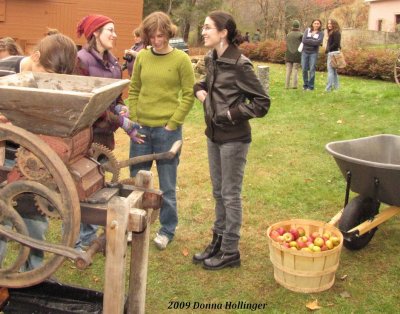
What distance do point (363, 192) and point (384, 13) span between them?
3635 cm

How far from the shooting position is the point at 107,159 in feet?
9.79

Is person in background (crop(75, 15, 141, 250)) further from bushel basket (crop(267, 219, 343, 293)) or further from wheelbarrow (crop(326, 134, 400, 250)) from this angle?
wheelbarrow (crop(326, 134, 400, 250))

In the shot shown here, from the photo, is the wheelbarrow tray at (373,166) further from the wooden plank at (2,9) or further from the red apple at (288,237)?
the wooden plank at (2,9)

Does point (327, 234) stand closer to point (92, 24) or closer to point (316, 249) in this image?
point (316, 249)

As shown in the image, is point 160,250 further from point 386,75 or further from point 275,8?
point 275,8

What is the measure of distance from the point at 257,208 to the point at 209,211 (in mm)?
490

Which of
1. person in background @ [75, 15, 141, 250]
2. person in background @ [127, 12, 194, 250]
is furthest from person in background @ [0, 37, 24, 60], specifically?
person in background @ [127, 12, 194, 250]

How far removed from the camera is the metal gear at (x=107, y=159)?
2861 mm

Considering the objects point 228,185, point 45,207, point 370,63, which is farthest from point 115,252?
point 370,63

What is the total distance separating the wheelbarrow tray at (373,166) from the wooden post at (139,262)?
5.79 feet

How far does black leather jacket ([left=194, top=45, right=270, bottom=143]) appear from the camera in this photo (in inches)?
135

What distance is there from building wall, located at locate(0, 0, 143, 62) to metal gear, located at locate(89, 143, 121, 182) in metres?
9.42

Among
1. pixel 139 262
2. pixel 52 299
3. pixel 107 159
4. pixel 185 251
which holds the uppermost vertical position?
pixel 107 159

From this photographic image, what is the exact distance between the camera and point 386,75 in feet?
48.3
